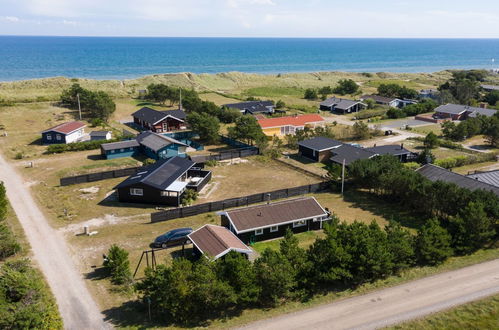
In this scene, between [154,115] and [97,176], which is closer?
[97,176]

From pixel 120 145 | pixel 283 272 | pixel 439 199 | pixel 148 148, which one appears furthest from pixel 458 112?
pixel 283 272

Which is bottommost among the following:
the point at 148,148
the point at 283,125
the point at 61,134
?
the point at 148,148

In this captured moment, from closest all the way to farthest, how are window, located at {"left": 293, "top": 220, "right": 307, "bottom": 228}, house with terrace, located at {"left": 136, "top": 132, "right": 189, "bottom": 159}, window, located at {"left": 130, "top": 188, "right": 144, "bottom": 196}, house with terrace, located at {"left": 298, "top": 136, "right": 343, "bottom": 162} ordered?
1. window, located at {"left": 293, "top": 220, "right": 307, "bottom": 228}
2. window, located at {"left": 130, "top": 188, "right": 144, "bottom": 196}
3. house with terrace, located at {"left": 136, "top": 132, "right": 189, "bottom": 159}
4. house with terrace, located at {"left": 298, "top": 136, "right": 343, "bottom": 162}

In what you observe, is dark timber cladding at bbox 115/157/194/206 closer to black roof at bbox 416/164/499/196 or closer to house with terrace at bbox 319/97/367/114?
black roof at bbox 416/164/499/196

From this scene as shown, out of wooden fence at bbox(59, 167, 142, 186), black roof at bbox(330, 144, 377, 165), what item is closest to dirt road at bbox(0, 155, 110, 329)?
wooden fence at bbox(59, 167, 142, 186)

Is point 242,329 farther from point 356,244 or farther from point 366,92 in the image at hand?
point 366,92

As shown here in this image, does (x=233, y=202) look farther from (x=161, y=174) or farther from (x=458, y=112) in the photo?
(x=458, y=112)
